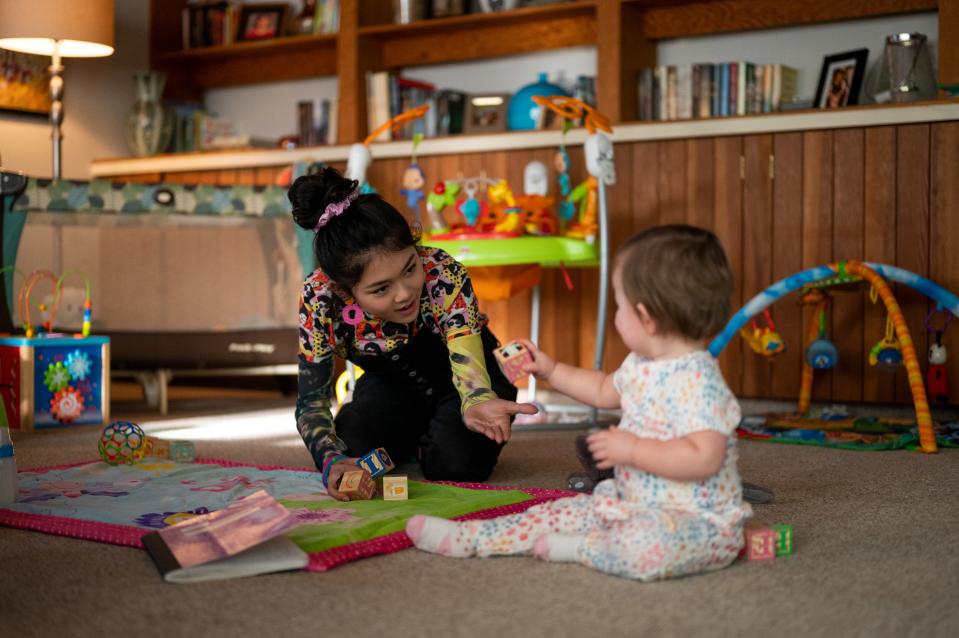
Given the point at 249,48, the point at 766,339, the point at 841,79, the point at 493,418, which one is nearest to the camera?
the point at 493,418

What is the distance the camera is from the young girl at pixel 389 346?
183 centimetres

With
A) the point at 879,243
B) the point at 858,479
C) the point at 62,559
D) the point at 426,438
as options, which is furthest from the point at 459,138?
the point at 62,559

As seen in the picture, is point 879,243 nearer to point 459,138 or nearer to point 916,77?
point 916,77

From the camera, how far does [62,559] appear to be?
147 cm

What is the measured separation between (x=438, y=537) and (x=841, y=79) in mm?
2539

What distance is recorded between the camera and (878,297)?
3.16m

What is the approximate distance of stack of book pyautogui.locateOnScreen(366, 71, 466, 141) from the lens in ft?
13.3

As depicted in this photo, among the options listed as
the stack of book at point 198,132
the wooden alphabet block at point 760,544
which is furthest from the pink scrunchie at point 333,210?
the stack of book at point 198,132

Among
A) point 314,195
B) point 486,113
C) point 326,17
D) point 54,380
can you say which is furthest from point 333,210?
point 326,17

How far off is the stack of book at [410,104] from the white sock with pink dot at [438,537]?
2728 mm

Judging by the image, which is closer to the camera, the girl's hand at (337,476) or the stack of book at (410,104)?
the girl's hand at (337,476)

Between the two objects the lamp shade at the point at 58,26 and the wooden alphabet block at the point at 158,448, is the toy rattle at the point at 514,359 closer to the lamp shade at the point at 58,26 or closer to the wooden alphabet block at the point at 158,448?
the wooden alphabet block at the point at 158,448

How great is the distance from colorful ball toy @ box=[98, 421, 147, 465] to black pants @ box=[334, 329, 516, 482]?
0.44 metres

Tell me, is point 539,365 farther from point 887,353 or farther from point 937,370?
point 937,370
